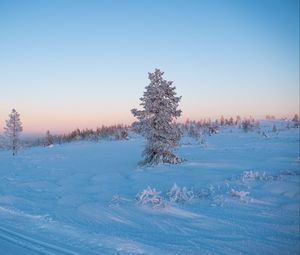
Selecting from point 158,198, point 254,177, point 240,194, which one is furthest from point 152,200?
point 254,177

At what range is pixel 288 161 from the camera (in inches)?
875

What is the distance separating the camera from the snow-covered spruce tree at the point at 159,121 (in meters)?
26.0

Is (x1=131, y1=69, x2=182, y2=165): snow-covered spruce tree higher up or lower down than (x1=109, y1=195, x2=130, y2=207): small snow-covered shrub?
higher up

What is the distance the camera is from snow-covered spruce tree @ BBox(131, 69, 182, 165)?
25969 millimetres

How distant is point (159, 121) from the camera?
86.3ft

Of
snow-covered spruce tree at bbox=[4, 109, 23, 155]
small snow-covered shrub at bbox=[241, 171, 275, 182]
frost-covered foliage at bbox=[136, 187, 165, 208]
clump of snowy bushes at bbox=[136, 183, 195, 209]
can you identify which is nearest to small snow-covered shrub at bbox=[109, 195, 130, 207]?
clump of snowy bushes at bbox=[136, 183, 195, 209]

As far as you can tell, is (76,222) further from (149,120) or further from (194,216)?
(149,120)

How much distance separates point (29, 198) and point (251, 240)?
36.1 feet

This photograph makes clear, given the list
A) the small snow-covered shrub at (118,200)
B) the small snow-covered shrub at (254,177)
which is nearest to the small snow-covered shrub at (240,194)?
the small snow-covered shrub at (254,177)

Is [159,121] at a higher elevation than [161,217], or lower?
higher

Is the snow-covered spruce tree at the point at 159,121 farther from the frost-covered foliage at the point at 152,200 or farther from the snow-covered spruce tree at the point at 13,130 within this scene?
the snow-covered spruce tree at the point at 13,130

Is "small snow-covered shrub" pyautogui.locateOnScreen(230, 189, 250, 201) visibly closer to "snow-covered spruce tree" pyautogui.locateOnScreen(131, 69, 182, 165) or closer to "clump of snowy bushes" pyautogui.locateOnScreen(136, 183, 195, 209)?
"clump of snowy bushes" pyautogui.locateOnScreen(136, 183, 195, 209)

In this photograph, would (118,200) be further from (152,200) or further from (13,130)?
(13,130)

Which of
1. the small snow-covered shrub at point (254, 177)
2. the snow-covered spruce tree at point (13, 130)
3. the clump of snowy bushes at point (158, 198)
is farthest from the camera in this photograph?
the snow-covered spruce tree at point (13, 130)
